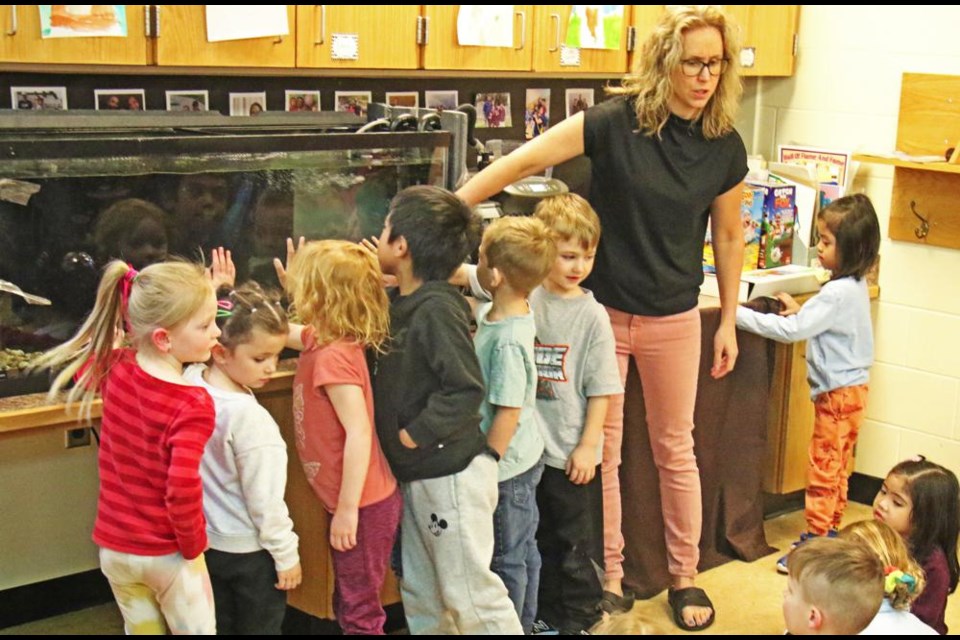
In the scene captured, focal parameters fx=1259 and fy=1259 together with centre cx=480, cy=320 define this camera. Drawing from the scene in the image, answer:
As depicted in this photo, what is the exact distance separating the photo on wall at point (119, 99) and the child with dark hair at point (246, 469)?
896mm

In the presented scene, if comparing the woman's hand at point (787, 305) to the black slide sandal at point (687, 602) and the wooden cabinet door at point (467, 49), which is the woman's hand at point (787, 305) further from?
the wooden cabinet door at point (467, 49)

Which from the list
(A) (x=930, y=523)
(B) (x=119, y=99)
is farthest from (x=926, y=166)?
(B) (x=119, y=99)

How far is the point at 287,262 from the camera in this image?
7.84ft

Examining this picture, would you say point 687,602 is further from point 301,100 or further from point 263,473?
point 301,100

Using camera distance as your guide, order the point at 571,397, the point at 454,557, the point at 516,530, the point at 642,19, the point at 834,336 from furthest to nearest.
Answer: the point at 642,19 → the point at 834,336 → the point at 571,397 → the point at 516,530 → the point at 454,557

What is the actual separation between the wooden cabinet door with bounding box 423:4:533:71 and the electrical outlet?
1141 mm

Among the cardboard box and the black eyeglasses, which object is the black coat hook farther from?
the black eyeglasses

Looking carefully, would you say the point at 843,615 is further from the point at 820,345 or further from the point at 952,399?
the point at 952,399

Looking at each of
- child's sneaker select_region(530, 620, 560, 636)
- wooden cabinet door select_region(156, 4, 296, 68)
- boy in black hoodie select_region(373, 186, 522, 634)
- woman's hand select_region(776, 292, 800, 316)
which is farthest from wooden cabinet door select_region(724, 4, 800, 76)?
child's sneaker select_region(530, 620, 560, 636)

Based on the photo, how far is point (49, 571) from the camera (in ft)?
9.25

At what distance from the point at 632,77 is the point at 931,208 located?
1.32m

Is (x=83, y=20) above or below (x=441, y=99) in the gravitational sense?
above

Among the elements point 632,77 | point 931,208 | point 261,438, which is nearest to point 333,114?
point 632,77

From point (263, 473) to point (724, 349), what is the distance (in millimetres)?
1318
